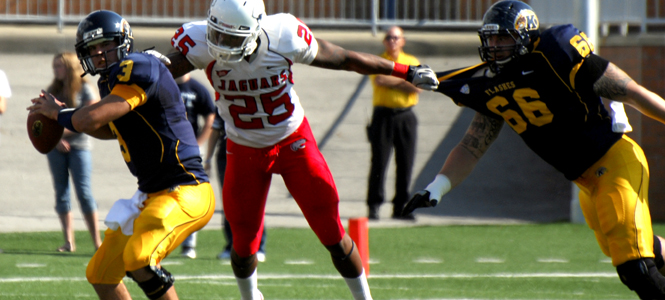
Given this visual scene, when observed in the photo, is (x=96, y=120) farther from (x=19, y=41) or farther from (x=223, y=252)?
(x=19, y=41)

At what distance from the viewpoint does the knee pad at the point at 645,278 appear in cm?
396

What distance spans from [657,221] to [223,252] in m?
5.38

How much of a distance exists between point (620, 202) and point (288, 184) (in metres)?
1.76

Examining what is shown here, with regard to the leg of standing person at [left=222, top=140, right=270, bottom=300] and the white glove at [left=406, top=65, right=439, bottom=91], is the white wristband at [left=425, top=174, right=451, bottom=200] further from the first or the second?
the leg of standing person at [left=222, top=140, right=270, bottom=300]

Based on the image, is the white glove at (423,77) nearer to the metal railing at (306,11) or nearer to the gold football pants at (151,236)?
the gold football pants at (151,236)

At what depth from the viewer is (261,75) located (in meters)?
4.33

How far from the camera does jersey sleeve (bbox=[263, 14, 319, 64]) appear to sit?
14.2 ft

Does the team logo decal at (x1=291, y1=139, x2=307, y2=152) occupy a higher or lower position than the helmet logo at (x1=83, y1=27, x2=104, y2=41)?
lower

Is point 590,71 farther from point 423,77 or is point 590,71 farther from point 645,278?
point 645,278

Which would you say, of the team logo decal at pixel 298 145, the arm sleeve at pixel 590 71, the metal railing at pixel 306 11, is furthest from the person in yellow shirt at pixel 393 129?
Answer: the arm sleeve at pixel 590 71

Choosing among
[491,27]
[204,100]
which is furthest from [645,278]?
[204,100]

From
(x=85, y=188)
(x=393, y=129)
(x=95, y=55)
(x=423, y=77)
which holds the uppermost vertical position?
(x=95, y=55)

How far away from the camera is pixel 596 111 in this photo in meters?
4.35

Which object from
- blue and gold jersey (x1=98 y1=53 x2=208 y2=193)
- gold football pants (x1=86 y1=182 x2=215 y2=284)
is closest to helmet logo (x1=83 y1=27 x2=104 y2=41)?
blue and gold jersey (x1=98 y1=53 x2=208 y2=193)
